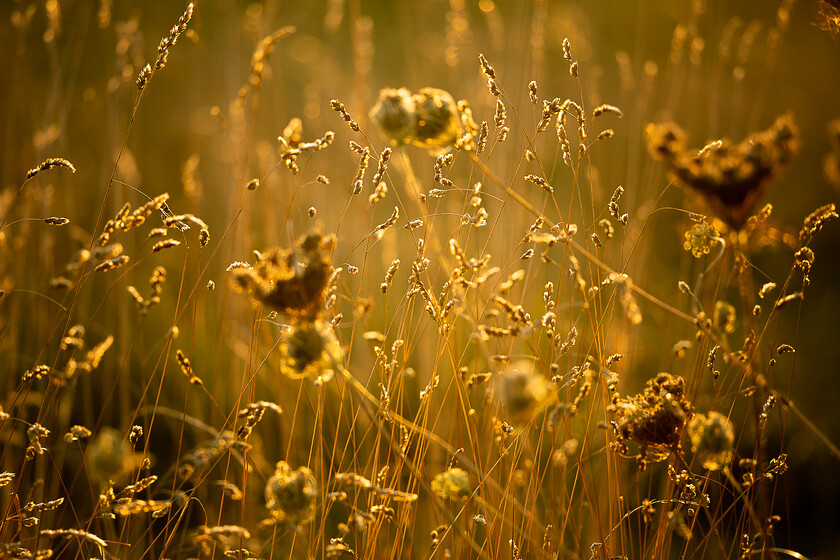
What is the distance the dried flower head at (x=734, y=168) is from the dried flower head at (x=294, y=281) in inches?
15.1

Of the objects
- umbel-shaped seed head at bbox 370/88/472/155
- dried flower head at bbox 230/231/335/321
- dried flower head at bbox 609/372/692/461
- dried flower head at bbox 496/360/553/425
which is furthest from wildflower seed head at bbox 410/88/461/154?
dried flower head at bbox 609/372/692/461

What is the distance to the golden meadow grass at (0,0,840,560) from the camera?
2.64 feet

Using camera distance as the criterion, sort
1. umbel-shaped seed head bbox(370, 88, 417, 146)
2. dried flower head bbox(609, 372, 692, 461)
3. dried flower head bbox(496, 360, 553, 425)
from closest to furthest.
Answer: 1. dried flower head bbox(496, 360, 553, 425)
2. umbel-shaped seed head bbox(370, 88, 417, 146)
3. dried flower head bbox(609, 372, 692, 461)

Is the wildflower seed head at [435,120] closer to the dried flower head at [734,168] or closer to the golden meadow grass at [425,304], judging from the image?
the golden meadow grass at [425,304]

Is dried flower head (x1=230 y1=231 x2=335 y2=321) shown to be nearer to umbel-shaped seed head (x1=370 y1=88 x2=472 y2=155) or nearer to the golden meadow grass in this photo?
the golden meadow grass

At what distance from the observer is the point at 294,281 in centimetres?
67

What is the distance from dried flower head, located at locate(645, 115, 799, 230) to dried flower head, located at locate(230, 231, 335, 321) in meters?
0.38

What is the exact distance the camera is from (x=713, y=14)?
3.98 meters

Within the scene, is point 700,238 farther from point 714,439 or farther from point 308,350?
point 308,350

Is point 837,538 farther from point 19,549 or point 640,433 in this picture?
point 19,549

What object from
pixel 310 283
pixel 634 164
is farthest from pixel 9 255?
pixel 634 164

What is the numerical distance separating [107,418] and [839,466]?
2.15 meters

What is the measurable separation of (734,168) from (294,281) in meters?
0.47

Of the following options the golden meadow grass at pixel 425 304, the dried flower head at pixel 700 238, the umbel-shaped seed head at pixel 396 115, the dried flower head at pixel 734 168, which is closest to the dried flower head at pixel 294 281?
the golden meadow grass at pixel 425 304
